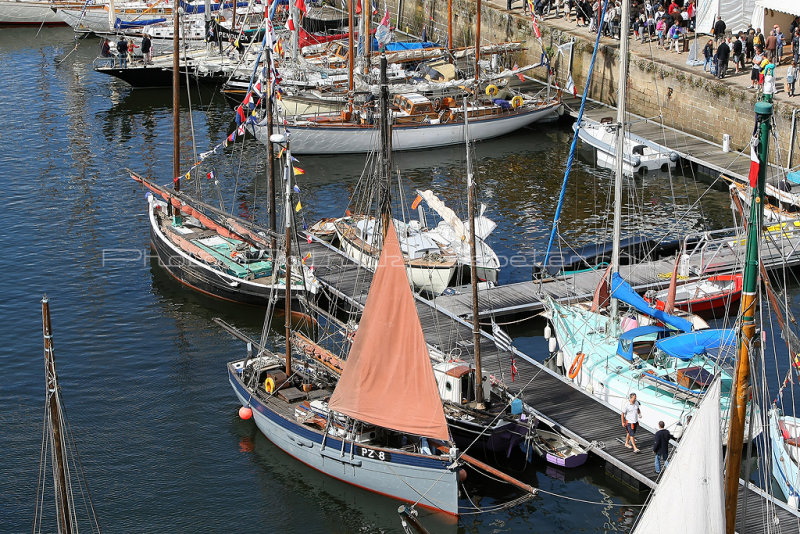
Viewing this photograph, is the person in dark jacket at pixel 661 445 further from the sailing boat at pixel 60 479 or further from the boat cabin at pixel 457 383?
the sailing boat at pixel 60 479

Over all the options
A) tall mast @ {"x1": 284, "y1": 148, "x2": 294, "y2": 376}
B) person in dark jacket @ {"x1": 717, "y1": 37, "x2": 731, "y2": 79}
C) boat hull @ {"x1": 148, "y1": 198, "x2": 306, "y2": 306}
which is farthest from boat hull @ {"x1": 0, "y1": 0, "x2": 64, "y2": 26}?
tall mast @ {"x1": 284, "y1": 148, "x2": 294, "y2": 376}

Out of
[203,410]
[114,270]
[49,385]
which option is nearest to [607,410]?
[203,410]

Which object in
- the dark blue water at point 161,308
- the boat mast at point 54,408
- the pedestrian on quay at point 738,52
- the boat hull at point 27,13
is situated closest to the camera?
the boat mast at point 54,408

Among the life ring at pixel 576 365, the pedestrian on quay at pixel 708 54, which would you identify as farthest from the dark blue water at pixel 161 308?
the pedestrian on quay at pixel 708 54

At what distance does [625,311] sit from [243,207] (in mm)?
20538

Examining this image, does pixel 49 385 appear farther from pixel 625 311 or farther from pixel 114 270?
pixel 114 270

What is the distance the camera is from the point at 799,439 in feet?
93.5

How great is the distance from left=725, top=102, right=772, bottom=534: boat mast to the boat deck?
735 centimetres

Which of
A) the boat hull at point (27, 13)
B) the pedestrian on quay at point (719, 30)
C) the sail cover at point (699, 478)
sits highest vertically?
the pedestrian on quay at point (719, 30)

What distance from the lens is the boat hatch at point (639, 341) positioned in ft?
108

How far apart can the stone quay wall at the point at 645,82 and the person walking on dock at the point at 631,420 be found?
23.5 m

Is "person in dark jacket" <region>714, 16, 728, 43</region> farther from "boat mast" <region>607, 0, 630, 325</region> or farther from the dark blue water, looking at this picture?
"boat mast" <region>607, 0, 630, 325</region>

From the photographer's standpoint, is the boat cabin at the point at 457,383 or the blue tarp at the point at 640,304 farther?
the blue tarp at the point at 640,304

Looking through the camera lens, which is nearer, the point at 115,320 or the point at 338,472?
the point at 338,472
